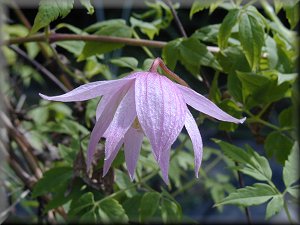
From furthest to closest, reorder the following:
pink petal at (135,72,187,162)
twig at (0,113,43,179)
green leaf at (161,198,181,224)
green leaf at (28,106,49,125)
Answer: green leaf at (28,106,49,125)
twig at (0,113,43,179)
green leaf at (161,198,181,224)
pink petal at (135,72,187,162)

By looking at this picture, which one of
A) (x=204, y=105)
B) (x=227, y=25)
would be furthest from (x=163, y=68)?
(x=227, y=25)

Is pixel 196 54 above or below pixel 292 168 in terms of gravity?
above

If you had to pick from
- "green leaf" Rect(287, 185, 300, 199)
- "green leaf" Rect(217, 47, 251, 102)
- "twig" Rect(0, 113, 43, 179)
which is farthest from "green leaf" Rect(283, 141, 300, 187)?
"twig" Rect(0, 113, 43, 179)

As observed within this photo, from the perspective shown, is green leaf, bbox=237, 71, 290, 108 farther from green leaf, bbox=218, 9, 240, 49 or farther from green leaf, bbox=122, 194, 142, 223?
green leaf, bbox=122, 194, 142, 223

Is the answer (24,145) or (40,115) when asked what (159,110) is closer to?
(24,145)

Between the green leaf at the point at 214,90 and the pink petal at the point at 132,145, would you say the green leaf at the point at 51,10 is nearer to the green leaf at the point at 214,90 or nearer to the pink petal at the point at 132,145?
the pink petal at the point at 132,145
